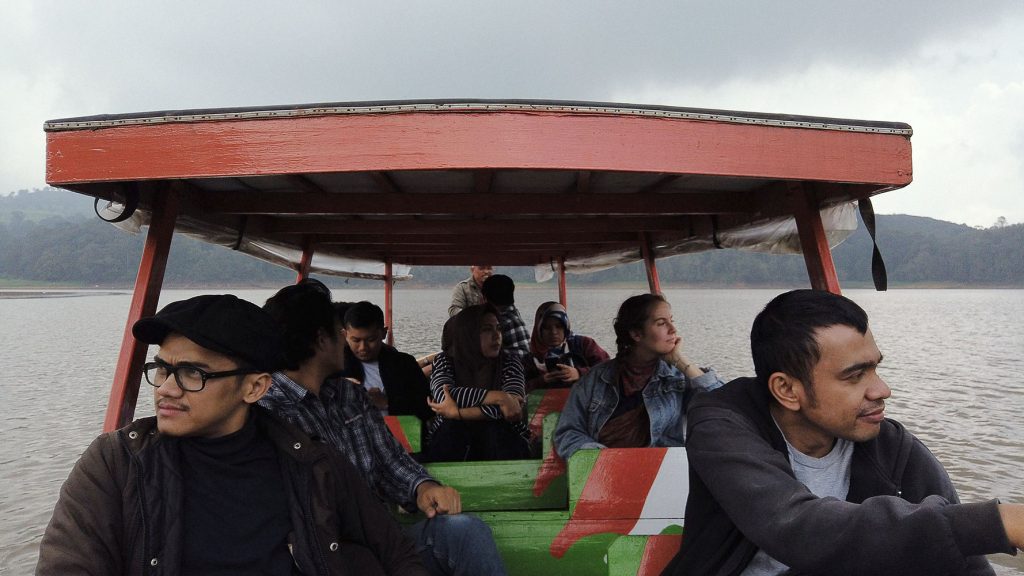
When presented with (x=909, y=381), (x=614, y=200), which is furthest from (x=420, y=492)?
(x=909, y=381)

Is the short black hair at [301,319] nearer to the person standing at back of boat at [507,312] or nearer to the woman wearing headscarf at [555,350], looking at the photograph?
the person standing at back of boat at [507,312]

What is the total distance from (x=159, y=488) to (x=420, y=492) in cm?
95

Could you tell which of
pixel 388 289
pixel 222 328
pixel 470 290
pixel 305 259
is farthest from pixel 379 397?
pixel 388 289

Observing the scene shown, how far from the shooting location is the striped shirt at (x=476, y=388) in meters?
3.74

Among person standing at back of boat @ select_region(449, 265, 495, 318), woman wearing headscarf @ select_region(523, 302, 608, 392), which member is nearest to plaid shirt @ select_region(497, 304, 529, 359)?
woman wearing headscarf @ select_region(523, 302, 608, 392)

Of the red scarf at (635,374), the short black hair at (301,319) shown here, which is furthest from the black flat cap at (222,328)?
the red scarf at (635,374)

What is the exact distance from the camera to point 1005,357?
82.3 ft

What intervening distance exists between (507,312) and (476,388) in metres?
1.66

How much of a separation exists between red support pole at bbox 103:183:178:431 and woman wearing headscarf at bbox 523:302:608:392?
309cm

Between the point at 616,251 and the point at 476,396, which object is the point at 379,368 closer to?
the point at 476,396

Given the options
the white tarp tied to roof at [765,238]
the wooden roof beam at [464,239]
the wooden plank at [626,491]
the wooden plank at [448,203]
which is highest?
the wooden roof beam at [464,239]

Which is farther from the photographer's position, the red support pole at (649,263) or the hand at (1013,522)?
the red support pole at (649,263)

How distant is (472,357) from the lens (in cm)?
396

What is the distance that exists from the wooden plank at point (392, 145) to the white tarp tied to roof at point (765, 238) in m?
1.22
